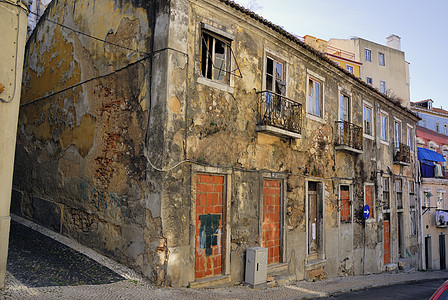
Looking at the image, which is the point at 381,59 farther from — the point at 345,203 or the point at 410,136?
the point at 345,203

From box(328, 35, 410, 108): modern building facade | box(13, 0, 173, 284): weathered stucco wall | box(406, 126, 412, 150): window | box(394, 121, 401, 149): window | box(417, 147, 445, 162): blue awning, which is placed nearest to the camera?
box(13, 0, 173, 284): weathered stucco wall

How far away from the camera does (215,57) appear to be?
9109 mm

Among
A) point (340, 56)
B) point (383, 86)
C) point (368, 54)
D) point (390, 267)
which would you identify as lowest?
point (390, 267)

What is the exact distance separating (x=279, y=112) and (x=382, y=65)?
3349 cm

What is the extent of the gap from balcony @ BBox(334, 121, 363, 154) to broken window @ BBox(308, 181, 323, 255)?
1808 mm

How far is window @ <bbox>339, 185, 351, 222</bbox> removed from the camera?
13908mm

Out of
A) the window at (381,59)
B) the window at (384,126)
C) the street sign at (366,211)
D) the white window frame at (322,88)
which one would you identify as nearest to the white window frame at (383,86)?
the window at (381,59)

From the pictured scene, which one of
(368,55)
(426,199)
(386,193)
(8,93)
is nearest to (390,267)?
→ (386,193)

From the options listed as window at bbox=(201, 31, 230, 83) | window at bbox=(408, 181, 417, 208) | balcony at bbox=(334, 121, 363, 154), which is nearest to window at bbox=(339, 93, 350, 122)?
balcony at bbox=(334, 121, 363, 154)

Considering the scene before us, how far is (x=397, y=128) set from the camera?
63.3 feet

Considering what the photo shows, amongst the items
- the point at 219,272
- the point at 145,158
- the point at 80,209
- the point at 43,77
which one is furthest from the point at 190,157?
the point at 43,77

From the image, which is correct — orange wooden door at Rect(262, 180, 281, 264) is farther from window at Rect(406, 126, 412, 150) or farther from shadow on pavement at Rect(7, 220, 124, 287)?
window at Rect(406, 126, 412, 150)

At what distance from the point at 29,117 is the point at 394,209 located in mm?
15739

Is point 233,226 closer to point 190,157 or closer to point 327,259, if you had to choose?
point 190,157
